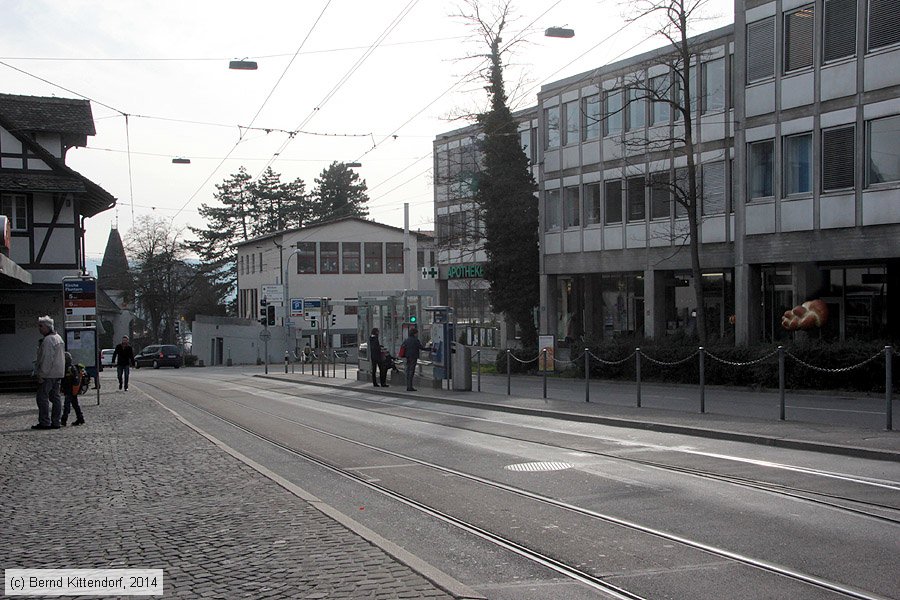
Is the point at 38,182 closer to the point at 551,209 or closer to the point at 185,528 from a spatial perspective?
the point at 551,209

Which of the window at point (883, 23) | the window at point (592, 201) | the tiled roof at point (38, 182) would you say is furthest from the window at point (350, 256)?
the window at point (883, 23)

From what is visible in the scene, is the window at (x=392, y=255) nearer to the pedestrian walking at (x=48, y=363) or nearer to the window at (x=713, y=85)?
Answer: the window at (x=713, y=85)

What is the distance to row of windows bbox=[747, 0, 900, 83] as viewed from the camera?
25.5 m

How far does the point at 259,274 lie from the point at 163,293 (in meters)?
8.21

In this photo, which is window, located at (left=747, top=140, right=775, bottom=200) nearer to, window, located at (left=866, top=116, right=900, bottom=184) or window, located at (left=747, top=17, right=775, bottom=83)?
window, located at (left=747, top=17, right=775, bottom=83)

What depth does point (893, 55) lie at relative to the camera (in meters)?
25.3

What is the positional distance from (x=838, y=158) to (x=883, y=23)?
12.8 feet

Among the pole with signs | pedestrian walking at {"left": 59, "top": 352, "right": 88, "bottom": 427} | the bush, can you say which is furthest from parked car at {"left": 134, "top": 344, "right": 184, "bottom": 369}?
pedestrian walking at {"left": 59, "top": 352, "right": 88, "bottom": 427}

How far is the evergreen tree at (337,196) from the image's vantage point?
326ft

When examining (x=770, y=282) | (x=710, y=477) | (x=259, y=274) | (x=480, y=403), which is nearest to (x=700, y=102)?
(x=770, y=282)

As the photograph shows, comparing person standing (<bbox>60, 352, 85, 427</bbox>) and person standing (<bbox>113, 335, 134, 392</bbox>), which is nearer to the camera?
person standing (<bbox>60, 352, 85, 427</bbox>)

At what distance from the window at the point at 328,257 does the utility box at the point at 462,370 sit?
49.0 metres

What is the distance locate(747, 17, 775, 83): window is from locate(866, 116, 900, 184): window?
14.0 ft

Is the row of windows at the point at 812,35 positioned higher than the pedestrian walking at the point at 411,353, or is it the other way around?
the row of windows at the point at 812,35
